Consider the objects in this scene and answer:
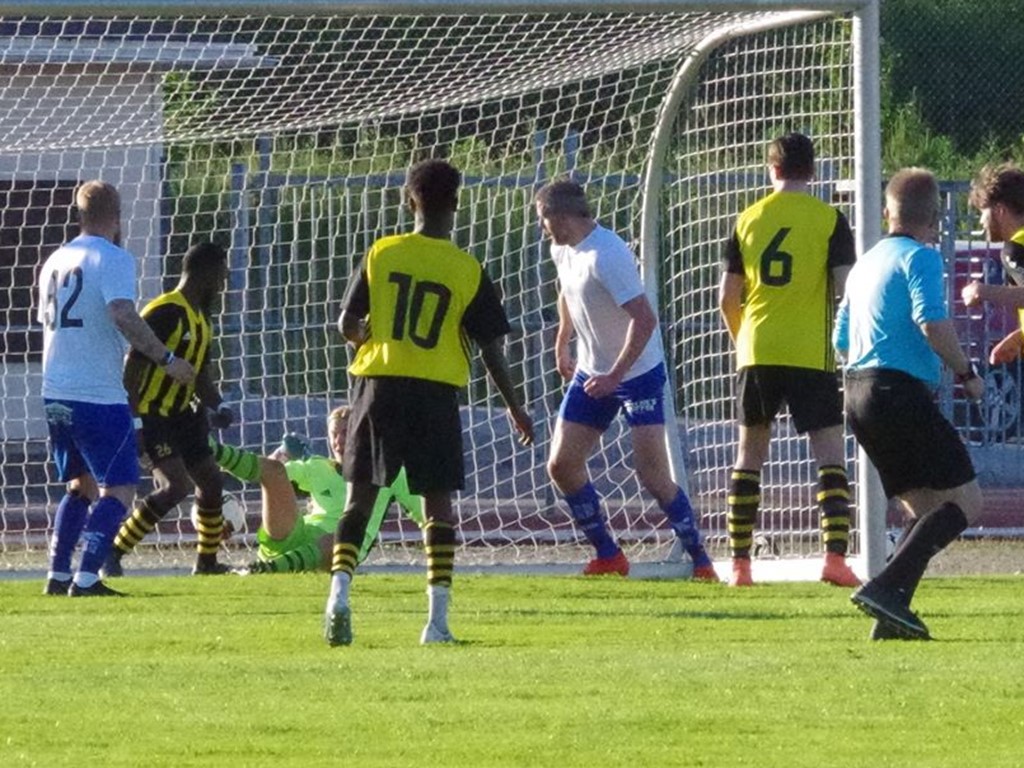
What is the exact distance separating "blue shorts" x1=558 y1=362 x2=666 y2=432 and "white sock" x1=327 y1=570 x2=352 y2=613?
286 centimetres

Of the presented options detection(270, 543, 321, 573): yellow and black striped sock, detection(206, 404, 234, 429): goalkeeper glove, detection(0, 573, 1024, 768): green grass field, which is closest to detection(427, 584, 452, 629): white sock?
detection(0, 573, 1024, 768): green grass field

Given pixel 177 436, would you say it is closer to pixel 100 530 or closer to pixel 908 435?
→ pixel 100 530

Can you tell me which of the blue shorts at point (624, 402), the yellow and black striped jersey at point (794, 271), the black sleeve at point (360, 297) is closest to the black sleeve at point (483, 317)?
the black sleeve at point (360, 297)

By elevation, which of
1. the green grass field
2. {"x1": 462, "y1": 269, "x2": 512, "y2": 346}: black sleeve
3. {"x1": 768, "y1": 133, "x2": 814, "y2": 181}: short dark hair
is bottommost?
the green grass field

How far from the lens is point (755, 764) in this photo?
650cm

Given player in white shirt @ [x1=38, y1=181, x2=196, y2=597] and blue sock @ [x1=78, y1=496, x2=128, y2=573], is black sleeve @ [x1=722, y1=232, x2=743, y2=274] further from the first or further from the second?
blue sock @ [x1=78, y1=496, x2=128, y2=573]

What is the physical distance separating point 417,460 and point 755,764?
9.12 feet

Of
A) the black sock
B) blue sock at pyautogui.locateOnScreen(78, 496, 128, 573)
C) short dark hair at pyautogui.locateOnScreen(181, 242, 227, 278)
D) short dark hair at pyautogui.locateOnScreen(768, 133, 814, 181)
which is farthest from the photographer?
short dark hair at pyautogui.locateOnScreen(181, 242, 227, 278)

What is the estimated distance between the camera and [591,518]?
12109 mm

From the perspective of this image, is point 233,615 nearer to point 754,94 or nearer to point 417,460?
point 417,460

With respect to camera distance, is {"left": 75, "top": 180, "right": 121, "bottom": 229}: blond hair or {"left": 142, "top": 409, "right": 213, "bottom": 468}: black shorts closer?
{"left": 75, "top": 180, "right": 121, "bottom": 229}: blond hair

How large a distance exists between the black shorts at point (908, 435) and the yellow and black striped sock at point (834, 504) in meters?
1.97

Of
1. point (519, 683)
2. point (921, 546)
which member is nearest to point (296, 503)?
point (921, 546)

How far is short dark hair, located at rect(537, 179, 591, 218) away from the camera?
11031mm
